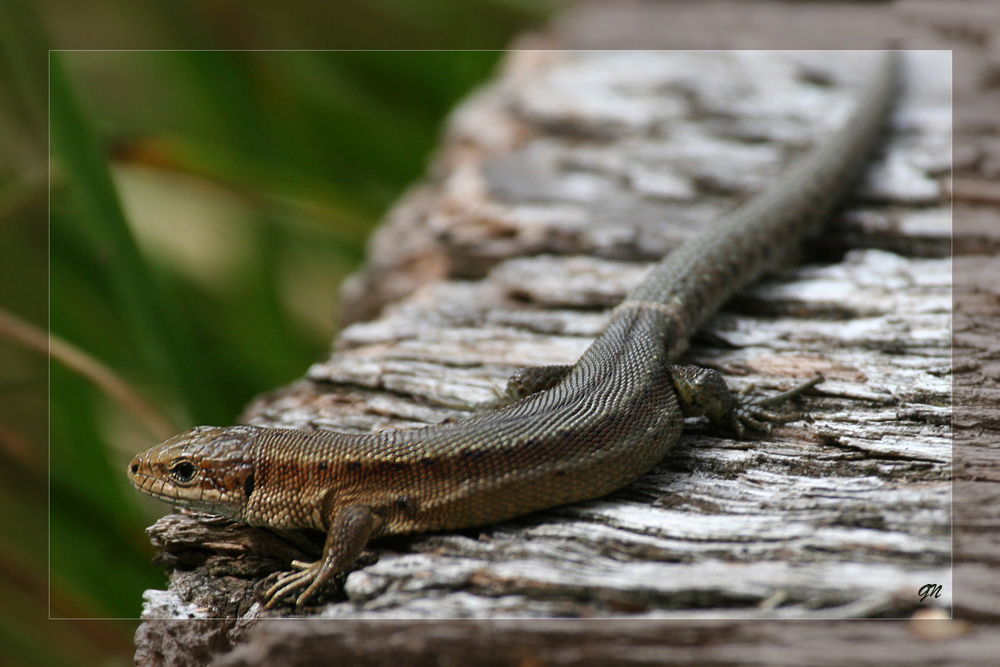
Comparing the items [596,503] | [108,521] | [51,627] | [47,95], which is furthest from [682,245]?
[51,627]

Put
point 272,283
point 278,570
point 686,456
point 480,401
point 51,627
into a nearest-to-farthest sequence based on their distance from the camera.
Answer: point 278,570
point 686,456
point 480,401
point 51,627
point 272,283

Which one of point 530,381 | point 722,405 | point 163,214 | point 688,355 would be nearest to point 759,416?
point 722,405

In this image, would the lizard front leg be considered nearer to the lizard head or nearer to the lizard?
the lizard

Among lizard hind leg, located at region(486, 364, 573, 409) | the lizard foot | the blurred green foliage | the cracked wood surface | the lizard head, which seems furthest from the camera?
the blurred green foliage

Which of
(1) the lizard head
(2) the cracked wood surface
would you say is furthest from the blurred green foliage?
(1) the lizard head

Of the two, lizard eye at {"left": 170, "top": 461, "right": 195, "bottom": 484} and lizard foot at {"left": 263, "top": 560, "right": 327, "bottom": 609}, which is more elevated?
lizard eye at {"left": 170, "top": 461, "right": 195, "bottom": 484}

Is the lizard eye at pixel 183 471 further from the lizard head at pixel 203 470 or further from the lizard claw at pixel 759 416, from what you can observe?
the lizard claw at pixel 759 416

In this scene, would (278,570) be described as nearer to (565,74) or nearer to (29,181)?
(29,181)
